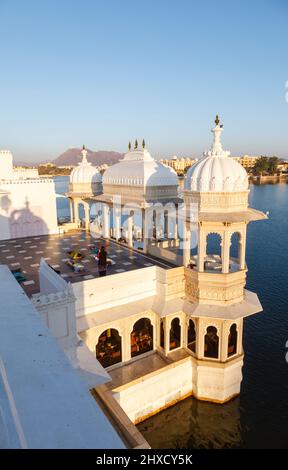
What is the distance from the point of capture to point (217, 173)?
1222 centimetres

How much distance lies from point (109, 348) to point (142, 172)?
8.65m

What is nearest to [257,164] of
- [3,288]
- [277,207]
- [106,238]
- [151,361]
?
[277,207]

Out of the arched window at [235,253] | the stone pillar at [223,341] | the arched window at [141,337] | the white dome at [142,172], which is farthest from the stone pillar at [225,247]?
the white dome at [142,172]

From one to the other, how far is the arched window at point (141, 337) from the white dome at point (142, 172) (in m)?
6.78

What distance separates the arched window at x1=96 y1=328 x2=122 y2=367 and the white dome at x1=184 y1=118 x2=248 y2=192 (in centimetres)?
662

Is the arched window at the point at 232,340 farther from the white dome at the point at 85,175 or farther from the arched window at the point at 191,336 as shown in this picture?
the white dome at the point at 85,175

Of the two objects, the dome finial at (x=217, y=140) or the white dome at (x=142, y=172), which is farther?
the white dome at (x=142, y=172)

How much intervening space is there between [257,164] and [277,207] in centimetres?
6131

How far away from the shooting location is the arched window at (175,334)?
45.5 feet

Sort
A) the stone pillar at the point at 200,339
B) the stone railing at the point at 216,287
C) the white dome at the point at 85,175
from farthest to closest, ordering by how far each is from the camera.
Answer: the white dome at the point at 85,175 < the stone pillar at the point at 200,339 < the stone railing at the point at 216,287

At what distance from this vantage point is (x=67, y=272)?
14219 millimetres

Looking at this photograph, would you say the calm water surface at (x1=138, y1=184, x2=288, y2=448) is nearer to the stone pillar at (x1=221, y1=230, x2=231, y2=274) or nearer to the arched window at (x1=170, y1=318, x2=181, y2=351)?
the arched window at (x1=170, y1=318, x2=181, y2=351)

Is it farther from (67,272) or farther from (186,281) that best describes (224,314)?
(67,272)

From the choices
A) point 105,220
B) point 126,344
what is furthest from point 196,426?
point 105,220
